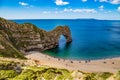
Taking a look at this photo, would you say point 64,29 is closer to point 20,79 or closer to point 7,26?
point 7,26

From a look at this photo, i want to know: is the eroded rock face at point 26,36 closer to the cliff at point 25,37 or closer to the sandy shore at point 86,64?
the cliff at point 25,37

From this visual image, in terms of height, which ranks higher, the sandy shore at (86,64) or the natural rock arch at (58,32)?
the natural rock arch at (58,32)

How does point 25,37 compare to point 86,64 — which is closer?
point 86,64

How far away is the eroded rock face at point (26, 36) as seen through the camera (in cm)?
11088

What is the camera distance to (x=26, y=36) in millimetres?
119625

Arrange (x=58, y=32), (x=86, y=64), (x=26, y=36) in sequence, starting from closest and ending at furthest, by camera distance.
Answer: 1. (x=86, y=64)
2. (x=26, y=36)
3. (x=58, y=32)

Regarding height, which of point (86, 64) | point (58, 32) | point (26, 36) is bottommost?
point (86, 64)

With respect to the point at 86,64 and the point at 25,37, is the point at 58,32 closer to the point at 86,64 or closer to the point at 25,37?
the point at 25,37

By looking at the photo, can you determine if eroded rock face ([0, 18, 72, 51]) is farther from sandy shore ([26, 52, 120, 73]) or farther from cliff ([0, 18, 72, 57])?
sandy shore ([26, 52, 120, 73])

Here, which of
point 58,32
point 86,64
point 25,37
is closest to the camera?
point 86,64

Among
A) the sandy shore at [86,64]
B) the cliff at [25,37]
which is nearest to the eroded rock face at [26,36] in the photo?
the cliff at [25,37]

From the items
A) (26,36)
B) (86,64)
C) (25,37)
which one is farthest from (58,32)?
(86,64)

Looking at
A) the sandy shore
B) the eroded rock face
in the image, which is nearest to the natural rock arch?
the eroded rock face

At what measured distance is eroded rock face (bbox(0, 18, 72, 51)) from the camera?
111 metres
